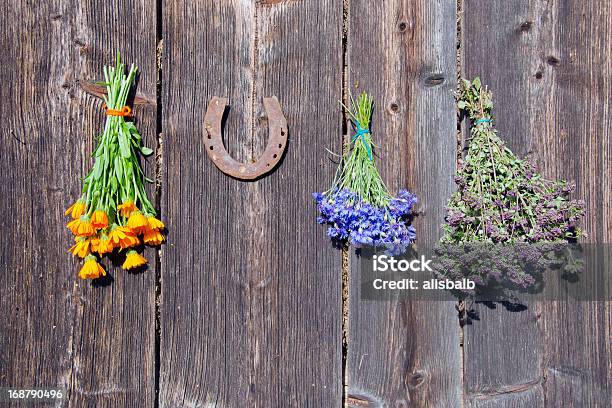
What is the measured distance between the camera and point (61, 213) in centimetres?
166

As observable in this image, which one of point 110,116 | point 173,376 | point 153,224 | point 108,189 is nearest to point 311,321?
point 173,376

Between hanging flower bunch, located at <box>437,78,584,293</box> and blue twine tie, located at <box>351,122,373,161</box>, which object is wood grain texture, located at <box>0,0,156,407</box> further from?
hanging flower bunch, located at <box>437,78,584,293</box>

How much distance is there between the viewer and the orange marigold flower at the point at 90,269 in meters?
1.56

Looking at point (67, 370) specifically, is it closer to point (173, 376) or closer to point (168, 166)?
point (173, 376)

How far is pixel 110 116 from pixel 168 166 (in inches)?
9.1

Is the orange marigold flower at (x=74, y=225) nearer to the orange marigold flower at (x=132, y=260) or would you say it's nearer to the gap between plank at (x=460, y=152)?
the orange marigold flower at (x=132, y=260)

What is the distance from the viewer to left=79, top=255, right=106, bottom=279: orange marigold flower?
1.56 meters

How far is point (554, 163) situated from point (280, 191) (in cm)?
88

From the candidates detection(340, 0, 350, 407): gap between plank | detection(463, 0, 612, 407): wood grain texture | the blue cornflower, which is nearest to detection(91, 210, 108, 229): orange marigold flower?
the blue cornflower

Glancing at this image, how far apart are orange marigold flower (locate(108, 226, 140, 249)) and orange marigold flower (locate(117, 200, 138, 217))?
0.05 meters

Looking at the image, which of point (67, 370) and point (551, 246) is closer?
point (551, 246)

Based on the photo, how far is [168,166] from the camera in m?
1.65

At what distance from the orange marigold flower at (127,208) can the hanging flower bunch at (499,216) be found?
0.94 metres

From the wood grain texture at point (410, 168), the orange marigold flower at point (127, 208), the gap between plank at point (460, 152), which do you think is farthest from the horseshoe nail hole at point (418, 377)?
the orange marigold flower at point (127, 208)
